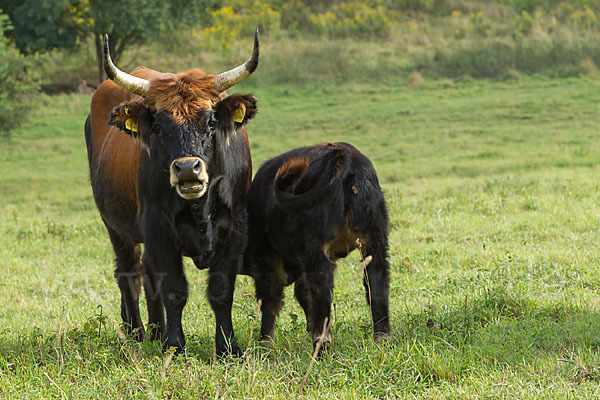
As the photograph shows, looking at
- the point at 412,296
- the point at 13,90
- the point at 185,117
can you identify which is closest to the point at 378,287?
the point at 412,296

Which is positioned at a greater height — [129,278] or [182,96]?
[182,96]

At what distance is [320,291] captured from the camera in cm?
475

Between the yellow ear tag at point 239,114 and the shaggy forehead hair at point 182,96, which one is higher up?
the shaggy forehead hair at point 182,96

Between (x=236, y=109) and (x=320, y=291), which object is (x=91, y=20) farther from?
(x=320, y=291)

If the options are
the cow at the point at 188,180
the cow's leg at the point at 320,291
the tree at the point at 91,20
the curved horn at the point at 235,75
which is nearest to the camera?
the cow at the point at 188,180

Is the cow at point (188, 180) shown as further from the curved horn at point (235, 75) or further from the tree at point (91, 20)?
the tree at point (91, 20)

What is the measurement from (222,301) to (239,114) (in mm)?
1235

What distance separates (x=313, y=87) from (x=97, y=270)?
14.2 m

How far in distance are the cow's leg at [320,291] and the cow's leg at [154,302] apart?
1.00m

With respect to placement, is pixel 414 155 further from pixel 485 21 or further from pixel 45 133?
pixel 485 21

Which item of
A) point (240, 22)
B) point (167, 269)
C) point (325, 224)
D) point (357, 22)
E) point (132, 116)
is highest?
point (240, 22)

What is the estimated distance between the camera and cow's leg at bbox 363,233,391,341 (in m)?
4.82

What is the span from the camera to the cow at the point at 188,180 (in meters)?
4.64

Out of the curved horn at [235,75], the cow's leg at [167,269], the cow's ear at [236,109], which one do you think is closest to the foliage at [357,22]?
the cow's ear at [236,109]
